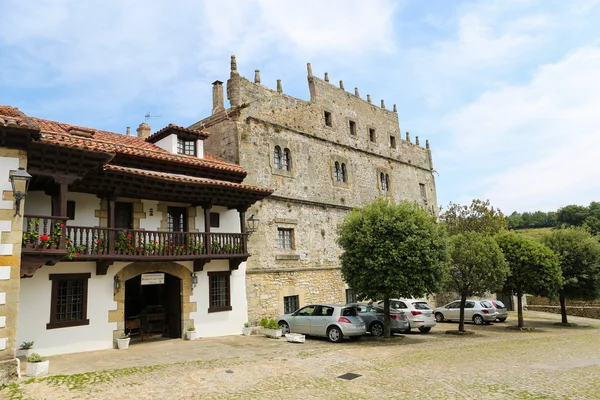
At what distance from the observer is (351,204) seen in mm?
24656

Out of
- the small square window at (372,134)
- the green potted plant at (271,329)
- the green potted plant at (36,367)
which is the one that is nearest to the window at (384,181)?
the small square window at (372,134)

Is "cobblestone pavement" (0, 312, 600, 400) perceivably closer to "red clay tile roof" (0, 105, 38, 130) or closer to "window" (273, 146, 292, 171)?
"red clay tile roof" (0, 105, 38, 130)

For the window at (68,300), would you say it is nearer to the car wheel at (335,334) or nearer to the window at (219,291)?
the window at (219,291)

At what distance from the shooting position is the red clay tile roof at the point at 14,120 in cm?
958

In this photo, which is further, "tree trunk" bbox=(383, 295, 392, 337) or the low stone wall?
the low stone wall

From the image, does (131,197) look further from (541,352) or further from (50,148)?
(541,352)

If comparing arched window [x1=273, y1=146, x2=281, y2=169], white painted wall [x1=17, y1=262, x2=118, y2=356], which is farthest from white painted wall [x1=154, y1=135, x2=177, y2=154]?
white painted wall [x1=17, y1=262, x2=118, y2=356]

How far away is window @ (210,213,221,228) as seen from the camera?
1703 cm

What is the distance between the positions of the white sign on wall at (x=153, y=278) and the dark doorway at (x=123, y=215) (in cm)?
190

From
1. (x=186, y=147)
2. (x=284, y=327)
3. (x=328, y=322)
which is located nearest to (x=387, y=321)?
(x=328, y=322)

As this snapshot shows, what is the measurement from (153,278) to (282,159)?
9.03 m

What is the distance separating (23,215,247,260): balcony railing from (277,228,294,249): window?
3.83 metres

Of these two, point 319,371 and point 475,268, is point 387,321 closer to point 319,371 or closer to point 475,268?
point 475,268

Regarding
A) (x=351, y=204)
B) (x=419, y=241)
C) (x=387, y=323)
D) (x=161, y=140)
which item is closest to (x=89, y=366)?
(x=161, y=140)
